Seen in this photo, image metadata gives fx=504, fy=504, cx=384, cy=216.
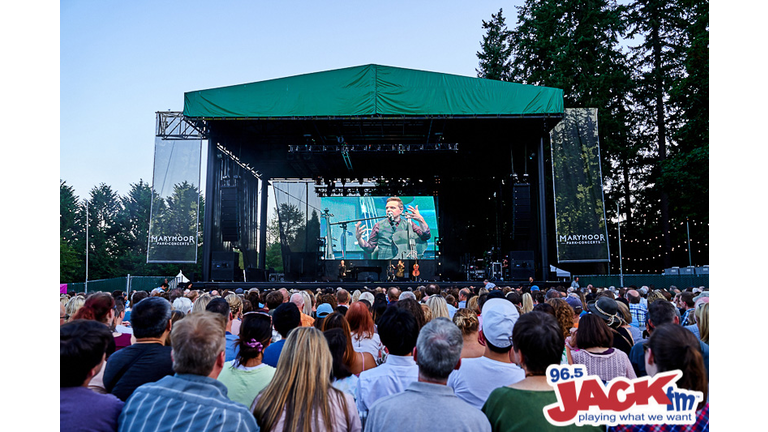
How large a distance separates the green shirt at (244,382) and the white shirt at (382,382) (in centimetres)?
47

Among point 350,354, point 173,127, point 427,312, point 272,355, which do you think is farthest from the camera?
point 173,127

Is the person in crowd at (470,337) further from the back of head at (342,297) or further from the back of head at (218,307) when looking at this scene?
the back of head at (342,297)

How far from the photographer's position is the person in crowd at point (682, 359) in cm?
194

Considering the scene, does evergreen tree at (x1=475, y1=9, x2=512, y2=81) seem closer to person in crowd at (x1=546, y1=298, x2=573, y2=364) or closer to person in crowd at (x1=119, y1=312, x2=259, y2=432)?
person in crowd at (x1=546, y1=298, x2=573, y2=364)

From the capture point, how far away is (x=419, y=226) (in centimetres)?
2019

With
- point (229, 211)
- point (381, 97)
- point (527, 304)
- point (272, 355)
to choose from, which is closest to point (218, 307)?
point (272, 355)

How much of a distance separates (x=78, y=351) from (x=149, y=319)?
71 cm

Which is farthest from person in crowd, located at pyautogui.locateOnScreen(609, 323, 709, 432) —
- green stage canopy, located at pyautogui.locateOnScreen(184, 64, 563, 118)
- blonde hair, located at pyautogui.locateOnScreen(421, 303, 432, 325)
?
green stage canopy, located at pyautogui.locateOnScreen(184, 64, 563, 118)

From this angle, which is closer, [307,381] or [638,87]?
[307,381]

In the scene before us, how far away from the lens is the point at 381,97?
1405 centimetres

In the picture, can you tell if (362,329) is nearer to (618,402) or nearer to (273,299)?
(618,402)

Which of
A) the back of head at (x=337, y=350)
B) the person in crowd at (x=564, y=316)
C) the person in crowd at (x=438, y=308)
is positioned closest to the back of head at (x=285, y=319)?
the back of head at (x=337, y=350)
